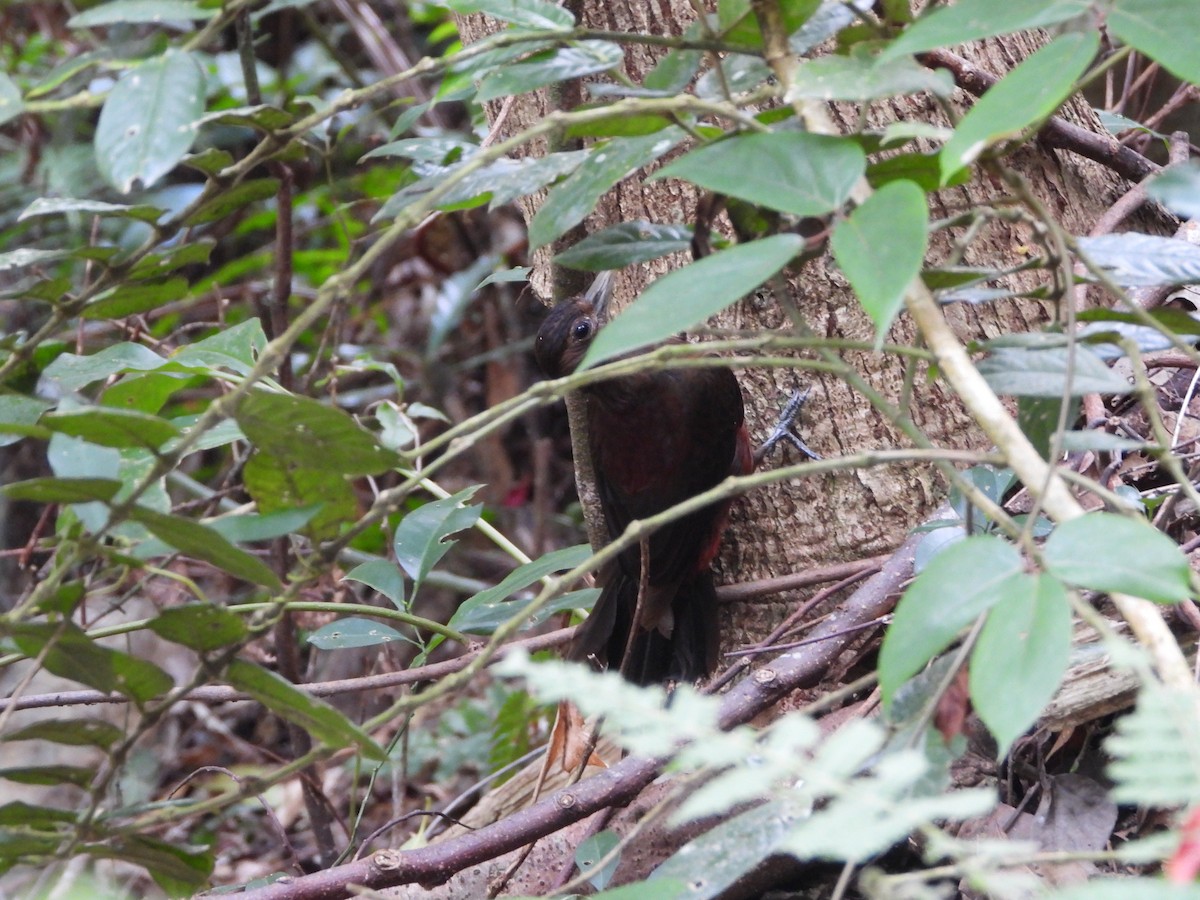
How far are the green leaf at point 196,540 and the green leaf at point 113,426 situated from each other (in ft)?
0.23

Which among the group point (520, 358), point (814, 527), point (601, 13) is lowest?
point (520, 358)

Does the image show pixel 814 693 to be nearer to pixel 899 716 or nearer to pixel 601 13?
pixel 899 716

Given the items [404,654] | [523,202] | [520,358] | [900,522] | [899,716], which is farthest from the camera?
[520,358]

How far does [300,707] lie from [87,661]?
0.78ft

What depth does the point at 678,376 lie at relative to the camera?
302 cm

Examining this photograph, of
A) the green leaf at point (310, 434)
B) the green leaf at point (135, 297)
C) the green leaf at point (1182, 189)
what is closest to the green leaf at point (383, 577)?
the green leaf at point (135, 297)

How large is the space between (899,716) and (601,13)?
67.6 inches

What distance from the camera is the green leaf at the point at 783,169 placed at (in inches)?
37.9

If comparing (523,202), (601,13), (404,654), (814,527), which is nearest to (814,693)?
(814,527)

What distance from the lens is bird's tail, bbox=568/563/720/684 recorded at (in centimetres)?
253

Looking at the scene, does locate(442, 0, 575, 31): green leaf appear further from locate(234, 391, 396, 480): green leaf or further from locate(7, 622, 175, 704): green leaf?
locate(7, 622, 175, 704): green leaf

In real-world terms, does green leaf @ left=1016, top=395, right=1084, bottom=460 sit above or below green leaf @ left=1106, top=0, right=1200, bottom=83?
below

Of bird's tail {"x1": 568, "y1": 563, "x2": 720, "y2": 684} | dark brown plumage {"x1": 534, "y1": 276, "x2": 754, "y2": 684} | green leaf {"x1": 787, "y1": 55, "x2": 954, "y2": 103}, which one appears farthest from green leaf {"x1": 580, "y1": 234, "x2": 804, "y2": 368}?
bird's tail {"x1": 568, "y1": 563, "x2": 720, "y2": 684}

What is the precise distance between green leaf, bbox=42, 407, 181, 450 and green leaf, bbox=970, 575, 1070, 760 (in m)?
0.73
